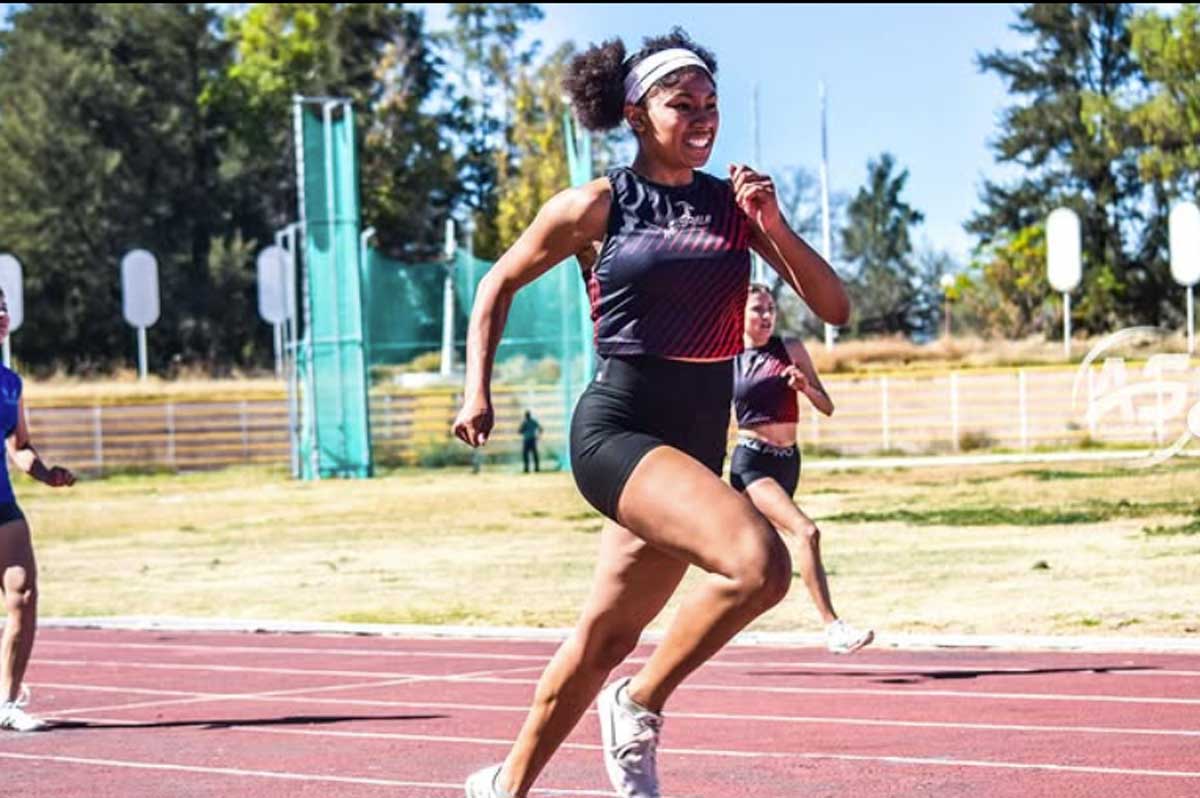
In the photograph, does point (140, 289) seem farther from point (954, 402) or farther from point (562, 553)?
point (562, 553)

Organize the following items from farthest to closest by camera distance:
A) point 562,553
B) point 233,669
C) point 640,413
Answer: point 562,553 < point 233,669 < point 640,413

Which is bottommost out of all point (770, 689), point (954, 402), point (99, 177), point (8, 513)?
point (954, 402)

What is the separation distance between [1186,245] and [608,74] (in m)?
34.6

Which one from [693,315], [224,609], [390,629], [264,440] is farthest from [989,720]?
[264,440]

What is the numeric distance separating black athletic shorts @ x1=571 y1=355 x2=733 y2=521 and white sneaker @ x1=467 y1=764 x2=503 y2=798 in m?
0.81

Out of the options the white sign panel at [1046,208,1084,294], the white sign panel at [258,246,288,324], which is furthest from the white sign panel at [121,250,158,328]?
the white sign panel at [1046,208,1084,294]

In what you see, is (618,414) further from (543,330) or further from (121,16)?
(121,16)

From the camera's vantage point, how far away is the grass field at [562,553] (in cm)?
1468

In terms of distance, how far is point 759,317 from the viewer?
1168 centimetres

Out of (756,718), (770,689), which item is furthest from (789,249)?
(770,689)

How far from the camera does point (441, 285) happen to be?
41125 mm

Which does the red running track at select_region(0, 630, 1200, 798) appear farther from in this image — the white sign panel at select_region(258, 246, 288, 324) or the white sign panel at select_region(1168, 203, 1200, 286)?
the white sign panel at select_region(258, 246, 288, 324)

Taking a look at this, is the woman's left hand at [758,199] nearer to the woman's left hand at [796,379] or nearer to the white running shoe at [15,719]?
the white running shoe at [15,719]

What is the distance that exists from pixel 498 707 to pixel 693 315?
15.3 ft
